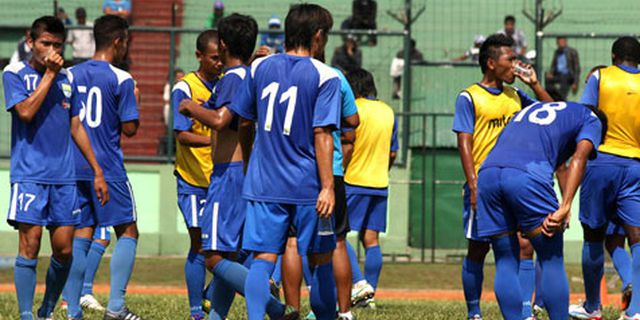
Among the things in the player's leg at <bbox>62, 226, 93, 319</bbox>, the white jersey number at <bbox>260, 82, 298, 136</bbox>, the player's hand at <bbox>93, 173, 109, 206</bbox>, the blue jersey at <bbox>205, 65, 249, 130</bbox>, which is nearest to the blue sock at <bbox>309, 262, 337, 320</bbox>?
the white jersey number at <bbox>260, 82, 298, 136</bbox>

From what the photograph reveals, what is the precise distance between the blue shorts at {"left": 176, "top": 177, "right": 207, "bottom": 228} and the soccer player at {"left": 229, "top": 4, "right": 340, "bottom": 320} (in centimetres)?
246

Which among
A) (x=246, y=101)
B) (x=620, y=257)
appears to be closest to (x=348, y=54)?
(x=620, y=257)

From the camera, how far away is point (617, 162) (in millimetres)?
10969

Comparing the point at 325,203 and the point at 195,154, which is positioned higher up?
the point at 325,203

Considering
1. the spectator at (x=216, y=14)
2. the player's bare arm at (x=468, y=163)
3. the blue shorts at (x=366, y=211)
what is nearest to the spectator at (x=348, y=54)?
the spectator at (x=216, y=14)

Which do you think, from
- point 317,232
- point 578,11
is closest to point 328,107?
point 317,232

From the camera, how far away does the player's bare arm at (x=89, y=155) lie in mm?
9547

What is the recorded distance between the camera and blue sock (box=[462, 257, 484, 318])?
34.1ft

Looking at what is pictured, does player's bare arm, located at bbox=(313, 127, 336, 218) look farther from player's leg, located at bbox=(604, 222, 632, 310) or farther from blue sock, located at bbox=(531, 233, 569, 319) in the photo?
player's leg, located at bbox=(604, 222, 632, 310)

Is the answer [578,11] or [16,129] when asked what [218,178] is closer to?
[16,129]

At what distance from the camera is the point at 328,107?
7914mm

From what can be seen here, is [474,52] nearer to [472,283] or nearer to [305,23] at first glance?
[472,283]

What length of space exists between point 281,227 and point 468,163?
2743mm

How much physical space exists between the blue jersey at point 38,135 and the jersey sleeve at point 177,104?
1174mm
